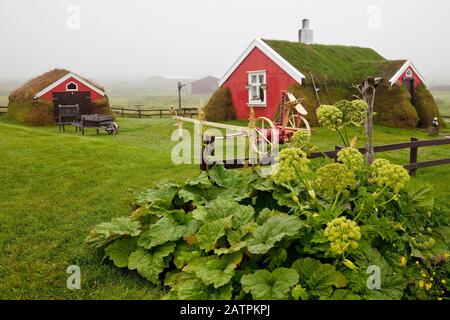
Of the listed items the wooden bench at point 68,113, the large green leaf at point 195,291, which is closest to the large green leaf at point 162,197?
the large green leaf at point 195,291

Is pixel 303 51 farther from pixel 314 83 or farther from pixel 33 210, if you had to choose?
pixel 33 210

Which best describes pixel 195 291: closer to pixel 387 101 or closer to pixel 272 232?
pixel 272 232

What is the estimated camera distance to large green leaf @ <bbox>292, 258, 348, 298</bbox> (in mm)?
3447

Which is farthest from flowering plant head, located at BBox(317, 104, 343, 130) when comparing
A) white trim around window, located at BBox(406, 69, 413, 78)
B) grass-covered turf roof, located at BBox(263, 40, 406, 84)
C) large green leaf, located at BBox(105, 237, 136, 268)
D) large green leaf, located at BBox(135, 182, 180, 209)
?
white trim around window, located at BBox(406, 69, 413, 78)

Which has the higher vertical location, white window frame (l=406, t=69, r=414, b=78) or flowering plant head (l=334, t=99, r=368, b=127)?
white window frame (l=406, t=69, r=414, b=78)

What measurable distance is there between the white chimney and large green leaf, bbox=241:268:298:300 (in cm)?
2115

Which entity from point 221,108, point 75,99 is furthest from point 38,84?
point 221,108

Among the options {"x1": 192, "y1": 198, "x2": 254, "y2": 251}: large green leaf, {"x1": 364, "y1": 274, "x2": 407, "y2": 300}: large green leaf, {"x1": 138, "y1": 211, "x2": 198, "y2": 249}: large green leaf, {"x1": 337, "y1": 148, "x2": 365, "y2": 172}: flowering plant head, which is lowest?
{"x1": 364, "y1": 274, "x2": 407, "y2": 300}: large green leaf

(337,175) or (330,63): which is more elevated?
(330,63)

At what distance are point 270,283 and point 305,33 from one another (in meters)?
21.5

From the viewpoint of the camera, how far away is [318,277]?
3502mm

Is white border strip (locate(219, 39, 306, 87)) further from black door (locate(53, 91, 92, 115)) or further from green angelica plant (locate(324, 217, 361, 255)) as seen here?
green angelica plant (locate(324, 217, 361, 255))
